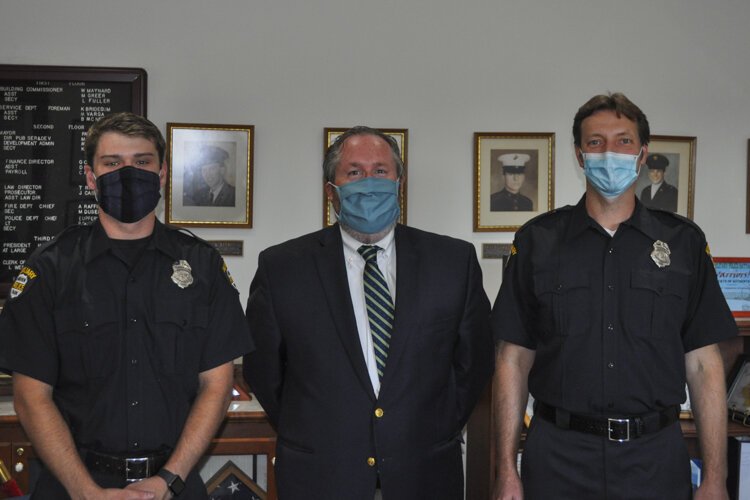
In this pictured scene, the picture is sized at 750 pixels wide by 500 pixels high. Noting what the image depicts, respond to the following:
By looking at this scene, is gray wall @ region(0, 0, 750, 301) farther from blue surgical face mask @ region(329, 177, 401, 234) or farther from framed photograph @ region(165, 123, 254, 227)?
blue surgical face mask @ region(329, 177, 401, 234)

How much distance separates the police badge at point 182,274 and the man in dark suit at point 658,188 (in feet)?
7.31

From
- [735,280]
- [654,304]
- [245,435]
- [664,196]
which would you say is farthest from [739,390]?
[245,435]

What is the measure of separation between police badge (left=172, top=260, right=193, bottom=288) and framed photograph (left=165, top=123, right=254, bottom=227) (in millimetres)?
1321

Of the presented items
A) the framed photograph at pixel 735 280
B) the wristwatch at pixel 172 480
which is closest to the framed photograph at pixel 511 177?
the framed photograph at pixel 735 280

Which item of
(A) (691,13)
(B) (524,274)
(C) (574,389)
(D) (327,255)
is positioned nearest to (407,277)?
(D) (327,255)

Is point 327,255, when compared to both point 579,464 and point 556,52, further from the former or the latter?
point 556,52

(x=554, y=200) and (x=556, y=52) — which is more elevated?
(x=556, y=52)

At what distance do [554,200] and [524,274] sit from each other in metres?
1.33

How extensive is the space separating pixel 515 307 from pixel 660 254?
403 mm

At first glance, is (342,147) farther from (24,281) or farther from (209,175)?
(209,175)

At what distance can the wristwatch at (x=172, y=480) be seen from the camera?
161cm

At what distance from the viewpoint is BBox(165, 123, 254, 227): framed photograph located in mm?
3049

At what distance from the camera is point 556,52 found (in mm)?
3186

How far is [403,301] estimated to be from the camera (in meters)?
1.82
